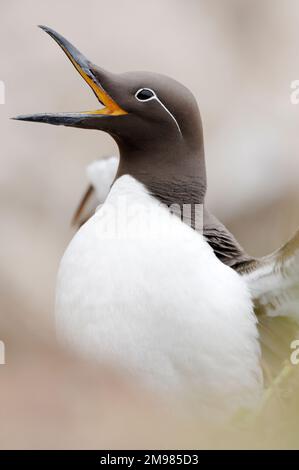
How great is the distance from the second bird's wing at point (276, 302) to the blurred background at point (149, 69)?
11.8 feet

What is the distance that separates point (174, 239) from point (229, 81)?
9435mm

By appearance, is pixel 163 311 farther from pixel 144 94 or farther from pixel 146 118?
pixel 144 94

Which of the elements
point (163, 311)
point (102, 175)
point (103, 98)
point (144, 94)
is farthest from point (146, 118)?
point (102, 175)

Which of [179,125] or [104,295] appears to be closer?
[104,295]

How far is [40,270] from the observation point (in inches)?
402

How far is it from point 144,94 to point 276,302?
4.22 ft

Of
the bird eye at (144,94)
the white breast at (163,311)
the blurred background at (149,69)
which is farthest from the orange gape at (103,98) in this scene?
the blurred background at (149,69)

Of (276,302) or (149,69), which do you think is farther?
(149,69)

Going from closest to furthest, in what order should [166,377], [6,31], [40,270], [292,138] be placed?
[166,377] < [40,270] < [292,138] < [6,31]

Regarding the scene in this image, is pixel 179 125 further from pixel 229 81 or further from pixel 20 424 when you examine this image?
pixel 229 81

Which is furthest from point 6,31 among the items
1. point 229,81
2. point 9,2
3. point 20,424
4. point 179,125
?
point 20,424

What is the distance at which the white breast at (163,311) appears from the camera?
4246 millimetres

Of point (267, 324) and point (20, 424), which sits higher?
point (20, 424)

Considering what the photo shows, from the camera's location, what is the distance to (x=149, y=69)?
1300 cm
